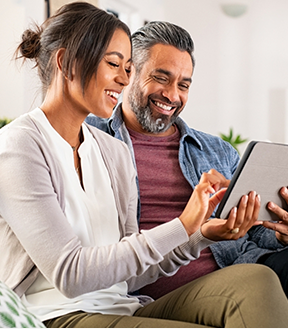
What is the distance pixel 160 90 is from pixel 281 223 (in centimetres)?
65

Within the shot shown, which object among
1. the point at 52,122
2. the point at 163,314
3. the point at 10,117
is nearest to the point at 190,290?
the point at 163,314

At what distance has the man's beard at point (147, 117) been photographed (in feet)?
5.46

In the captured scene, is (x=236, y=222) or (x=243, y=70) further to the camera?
(x=243, y=70)

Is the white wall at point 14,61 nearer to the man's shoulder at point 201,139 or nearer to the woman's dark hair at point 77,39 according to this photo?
the man's shoulder at point 201,139

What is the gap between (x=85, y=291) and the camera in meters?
0.96

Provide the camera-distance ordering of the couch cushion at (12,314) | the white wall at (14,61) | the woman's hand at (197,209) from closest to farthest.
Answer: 1. the couch cushion at (12,314)
2. the woman's hand at (197,209)
3. the white wall at (14,61)

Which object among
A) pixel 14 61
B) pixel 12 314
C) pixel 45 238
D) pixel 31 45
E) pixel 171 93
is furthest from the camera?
pixel 14 61

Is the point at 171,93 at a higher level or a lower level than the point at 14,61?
lower

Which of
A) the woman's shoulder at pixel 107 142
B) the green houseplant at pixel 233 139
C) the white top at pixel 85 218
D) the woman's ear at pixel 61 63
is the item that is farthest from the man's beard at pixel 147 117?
the green houseplant at pixel 233 139

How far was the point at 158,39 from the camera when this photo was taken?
1.69 meters

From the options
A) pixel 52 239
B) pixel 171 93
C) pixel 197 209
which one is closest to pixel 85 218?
pixel 52 239

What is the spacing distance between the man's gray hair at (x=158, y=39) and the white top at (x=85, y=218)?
0.61 metres

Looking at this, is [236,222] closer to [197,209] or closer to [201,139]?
[197,209]

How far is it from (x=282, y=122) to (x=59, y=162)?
2374 millimetres
